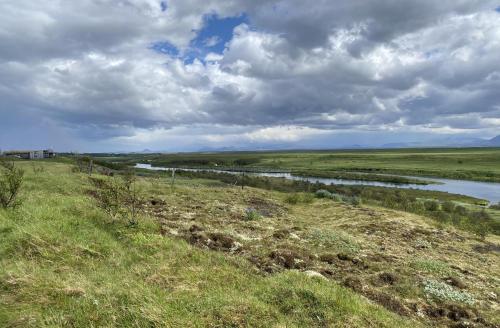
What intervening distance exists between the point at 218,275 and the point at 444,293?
278 inches

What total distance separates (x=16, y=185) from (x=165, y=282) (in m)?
9.50

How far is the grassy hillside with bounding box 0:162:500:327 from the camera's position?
6223mm

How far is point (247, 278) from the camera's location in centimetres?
845

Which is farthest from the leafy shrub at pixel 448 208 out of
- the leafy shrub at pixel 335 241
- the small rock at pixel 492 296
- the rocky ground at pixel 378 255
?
the small rock at pixel 492 296

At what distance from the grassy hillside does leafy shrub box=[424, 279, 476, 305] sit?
5 centimetres

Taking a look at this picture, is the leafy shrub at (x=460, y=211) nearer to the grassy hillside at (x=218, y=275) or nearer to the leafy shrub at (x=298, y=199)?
the leafy shrub at (x=298, y=199)

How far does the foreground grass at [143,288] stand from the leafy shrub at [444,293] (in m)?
3.37

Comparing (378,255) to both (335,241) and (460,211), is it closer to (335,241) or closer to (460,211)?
(335,241)

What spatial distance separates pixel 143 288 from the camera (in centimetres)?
682

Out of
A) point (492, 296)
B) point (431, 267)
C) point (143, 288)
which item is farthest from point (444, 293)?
point (143, 288)

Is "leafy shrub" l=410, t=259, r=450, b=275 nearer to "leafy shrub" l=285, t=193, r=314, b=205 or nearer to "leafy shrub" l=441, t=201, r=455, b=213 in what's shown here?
"leafy shrub" l=285, t=193, r=314, b=205

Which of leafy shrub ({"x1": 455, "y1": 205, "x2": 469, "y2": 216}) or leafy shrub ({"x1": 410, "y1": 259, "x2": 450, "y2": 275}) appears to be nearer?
leafy shrub ({"x1": 410, "y1": 259, "x2": 450, "y2": 275})

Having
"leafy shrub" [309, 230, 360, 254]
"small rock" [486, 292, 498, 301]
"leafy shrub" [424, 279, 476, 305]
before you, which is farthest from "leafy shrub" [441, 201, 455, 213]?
"leafy shrub" [424, 279, 476, 305]

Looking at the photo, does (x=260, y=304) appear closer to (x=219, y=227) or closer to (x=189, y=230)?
(x=189, y=230)
